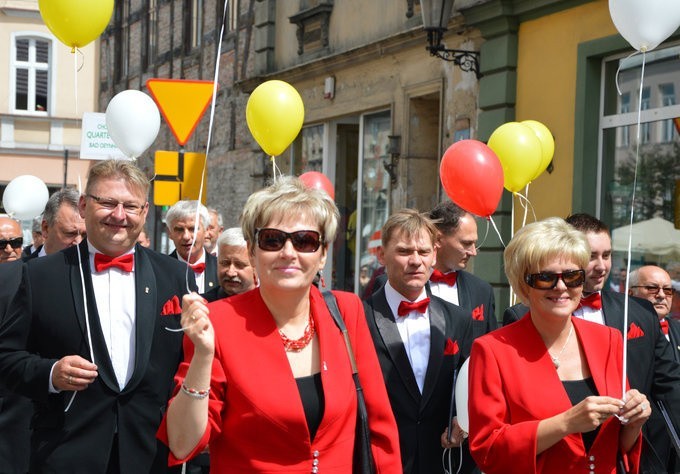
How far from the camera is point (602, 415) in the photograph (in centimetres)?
377

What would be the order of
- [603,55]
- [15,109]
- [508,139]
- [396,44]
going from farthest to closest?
1. [15,109]
2. [396,44]
3. [603,55]
4. [508,139]

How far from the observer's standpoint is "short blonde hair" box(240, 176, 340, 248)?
379 centimetres

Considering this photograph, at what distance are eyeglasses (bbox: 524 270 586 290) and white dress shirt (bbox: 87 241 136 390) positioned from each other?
69.1 inches

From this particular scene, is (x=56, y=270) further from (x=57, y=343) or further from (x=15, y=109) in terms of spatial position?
(x=15, y=109)

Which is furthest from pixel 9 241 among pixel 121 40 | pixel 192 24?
pixel 121 40

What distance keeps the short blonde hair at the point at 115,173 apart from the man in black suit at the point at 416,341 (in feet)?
4.43

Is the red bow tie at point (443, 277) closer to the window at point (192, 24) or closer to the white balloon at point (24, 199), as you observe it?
the white balloon at point (24, 199)

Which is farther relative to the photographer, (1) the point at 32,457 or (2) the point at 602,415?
(1) the point at 32,457

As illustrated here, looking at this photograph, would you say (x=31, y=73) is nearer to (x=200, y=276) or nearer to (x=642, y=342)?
(x=200, y=276)

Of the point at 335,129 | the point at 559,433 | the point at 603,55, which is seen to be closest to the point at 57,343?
the point at 559,433

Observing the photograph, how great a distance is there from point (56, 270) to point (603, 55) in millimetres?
7664

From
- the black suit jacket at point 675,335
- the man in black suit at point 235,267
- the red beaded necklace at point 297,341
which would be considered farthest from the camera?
the man in black suit at point 235,267

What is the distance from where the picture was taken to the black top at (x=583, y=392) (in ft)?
13.2

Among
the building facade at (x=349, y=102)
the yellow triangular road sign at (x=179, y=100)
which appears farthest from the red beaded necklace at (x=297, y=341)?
the building facade at (x=349, y=102)
